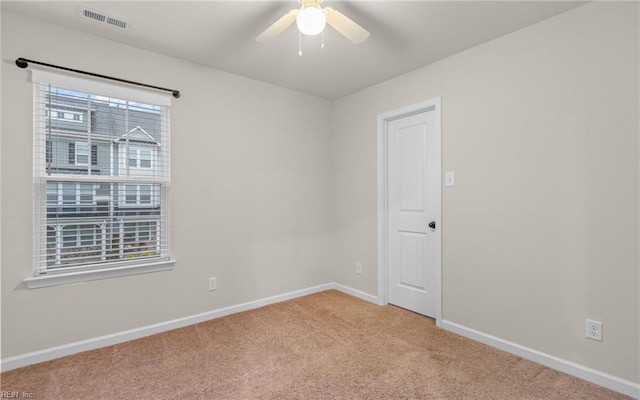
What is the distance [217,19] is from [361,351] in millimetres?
2665

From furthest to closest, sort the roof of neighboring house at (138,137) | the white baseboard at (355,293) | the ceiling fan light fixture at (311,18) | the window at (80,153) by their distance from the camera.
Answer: the white baseboard at (355,293), the roof of neighboring house at (138,137), the window at (80,153), the ceiling fan light fixture at (311,18)

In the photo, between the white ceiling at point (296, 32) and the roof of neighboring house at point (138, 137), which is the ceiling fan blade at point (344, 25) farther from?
the roof of neighboring house at point (138, 137)

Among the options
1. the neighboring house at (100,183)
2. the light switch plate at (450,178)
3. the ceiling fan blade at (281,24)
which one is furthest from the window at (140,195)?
the light switch plate at (450,178)

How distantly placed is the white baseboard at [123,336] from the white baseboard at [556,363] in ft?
6.06

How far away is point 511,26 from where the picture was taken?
2.29 metres

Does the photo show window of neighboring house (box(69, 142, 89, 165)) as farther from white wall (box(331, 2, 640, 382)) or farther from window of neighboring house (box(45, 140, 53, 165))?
white wall (box(331, 2, 640, 382))

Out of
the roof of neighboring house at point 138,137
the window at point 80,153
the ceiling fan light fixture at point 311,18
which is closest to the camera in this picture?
the ceiling fan light fixture at point 311,18

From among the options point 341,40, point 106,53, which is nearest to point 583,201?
point 341,40

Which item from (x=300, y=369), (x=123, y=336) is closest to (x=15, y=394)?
(x=123, y=336)

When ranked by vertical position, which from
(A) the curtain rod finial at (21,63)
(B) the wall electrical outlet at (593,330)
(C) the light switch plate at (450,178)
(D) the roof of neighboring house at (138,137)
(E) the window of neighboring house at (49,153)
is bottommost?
(B) the wall electrical outlet at (593,330)

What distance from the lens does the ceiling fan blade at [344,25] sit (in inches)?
72.7

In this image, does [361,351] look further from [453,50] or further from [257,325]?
[453,50]

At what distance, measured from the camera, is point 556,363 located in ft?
7.02

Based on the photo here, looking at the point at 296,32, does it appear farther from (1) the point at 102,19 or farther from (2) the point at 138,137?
(2) the point at 138,137
